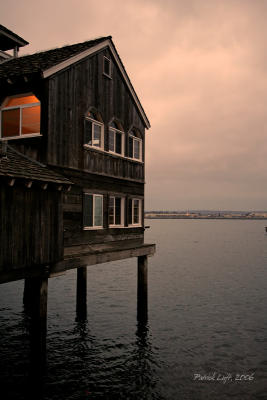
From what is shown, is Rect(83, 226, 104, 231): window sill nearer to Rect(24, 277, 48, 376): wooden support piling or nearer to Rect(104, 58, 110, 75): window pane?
Rect(24, 277, 48, 376): wooden support piling

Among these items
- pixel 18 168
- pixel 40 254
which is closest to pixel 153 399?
pixel 40 254

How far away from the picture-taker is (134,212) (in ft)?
69.5

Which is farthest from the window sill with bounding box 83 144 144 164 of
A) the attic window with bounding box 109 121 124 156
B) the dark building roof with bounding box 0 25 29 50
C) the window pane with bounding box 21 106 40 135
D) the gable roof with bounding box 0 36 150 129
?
the dark building roof with bounding box 0 25 29 50

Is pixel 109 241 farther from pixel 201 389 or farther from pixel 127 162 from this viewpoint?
pixel 201 389

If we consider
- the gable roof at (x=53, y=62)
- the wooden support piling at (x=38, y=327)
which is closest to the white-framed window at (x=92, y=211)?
the wooden support piling at (x=38, y=327)

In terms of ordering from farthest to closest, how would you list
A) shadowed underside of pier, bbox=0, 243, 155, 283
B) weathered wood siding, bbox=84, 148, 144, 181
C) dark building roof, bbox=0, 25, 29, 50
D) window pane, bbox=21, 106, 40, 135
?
dark building roof, bbox=0, 25, 29, 50
weathered wood siding, bbox=84, 148, 144, 181
window pane, bbox=21, 106, 40, 135
shadowed underside of pier, bbox=0, 243, 155, 283

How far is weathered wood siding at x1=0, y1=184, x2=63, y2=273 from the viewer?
11531mm

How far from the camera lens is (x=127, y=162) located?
1998 centimetres

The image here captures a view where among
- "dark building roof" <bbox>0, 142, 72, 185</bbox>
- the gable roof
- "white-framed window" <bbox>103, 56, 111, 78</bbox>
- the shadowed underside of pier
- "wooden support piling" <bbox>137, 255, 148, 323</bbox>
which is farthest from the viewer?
"wooden support piling" <bbox>137, 255, 148, 323</bbox>

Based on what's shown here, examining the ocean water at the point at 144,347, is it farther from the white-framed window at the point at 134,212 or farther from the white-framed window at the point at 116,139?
the white-framed window at the point at 116,139

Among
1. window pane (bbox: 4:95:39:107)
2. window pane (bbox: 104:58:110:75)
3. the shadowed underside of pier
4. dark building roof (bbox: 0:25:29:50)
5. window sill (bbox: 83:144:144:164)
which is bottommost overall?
the shadowed underside of pier

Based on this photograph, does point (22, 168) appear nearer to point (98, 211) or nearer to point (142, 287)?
point (98, 211)

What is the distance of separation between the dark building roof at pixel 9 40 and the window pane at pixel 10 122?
8664 millimetres

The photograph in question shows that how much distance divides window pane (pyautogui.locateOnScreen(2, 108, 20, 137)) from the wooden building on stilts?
A: 0.14 feet
